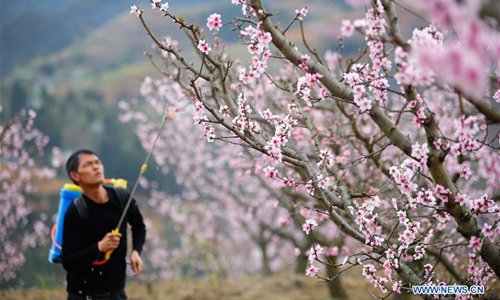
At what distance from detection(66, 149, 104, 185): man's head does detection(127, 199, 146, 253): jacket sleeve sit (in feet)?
1.09

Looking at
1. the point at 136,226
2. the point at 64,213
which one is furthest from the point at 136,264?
the point at 64,213

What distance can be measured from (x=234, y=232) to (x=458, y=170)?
1213 centimetres

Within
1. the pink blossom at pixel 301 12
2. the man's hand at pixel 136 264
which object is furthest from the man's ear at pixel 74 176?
the pink blossom at pixel 301 12

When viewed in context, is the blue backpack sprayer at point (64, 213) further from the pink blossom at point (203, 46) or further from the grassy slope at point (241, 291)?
the grassy slope at point (241, 291)

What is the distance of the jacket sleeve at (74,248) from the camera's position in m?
2.97

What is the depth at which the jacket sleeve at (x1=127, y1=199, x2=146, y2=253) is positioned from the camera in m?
3.38

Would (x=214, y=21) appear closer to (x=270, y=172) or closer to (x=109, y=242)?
(x=270, y=172)

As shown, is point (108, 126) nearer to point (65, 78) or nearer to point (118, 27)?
point (65, 78)

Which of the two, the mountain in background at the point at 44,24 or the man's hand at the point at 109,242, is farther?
the mountain in background at the point at 44,24

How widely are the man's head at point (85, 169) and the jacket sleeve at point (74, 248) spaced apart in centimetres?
22

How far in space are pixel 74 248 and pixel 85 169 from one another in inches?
21.9

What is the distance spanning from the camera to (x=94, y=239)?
3.14 metres

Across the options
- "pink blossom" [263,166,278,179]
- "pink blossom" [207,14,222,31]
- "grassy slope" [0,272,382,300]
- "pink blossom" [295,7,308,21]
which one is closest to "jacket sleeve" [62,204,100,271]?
"pink blossom" [263,166,278,179]

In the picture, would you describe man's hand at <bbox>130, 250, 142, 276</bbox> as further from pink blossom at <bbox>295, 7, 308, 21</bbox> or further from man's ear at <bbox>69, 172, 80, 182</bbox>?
pink blossom at <bbox>295, 7, 308, 21</bbox>
